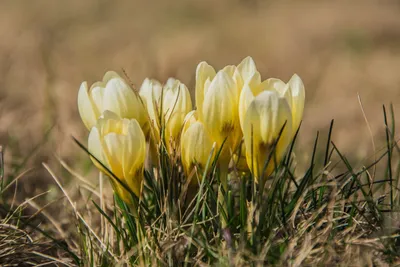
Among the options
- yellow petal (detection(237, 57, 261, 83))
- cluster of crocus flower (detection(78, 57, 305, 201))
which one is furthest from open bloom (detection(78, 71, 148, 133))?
yellow petal (detection(237, 57, 261, 83))

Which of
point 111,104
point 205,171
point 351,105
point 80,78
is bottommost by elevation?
point 351,105

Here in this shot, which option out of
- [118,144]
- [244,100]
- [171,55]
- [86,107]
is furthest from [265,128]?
[171,55]

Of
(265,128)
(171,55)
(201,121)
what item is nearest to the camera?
(265,128)

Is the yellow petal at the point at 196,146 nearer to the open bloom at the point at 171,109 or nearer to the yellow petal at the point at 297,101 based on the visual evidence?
the open bloom at the point at 171,109

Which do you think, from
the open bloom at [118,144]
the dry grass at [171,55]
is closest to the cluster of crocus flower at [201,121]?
the open bloom at [118,144]

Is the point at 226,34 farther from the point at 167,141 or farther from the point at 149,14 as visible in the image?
the point at 167,141

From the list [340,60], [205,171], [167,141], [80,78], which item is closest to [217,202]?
[205,171]

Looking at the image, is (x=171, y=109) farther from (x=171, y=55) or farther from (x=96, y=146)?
(x=171, y=55)
